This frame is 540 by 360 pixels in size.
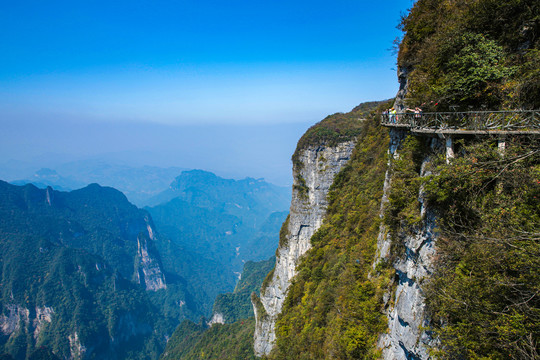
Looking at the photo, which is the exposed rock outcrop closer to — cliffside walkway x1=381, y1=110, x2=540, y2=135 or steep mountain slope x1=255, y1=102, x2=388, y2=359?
steep mountain slope x1=255, y1=102, x2=388, y2=359

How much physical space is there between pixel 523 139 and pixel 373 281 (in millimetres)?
8202

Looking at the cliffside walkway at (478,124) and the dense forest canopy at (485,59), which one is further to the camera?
the dense forest canopy at (485,59)

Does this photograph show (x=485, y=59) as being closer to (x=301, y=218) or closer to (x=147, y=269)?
(x=301, y=218)

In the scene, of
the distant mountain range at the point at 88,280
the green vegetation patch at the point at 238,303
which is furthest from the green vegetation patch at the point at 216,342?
the distant mountain range at the point at 88,280

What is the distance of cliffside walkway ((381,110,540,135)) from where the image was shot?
6270 mm

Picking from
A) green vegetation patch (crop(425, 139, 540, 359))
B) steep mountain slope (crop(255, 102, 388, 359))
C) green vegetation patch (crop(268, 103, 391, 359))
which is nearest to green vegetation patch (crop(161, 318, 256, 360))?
steep mountain slope (crop(255, 102, 388, 359))

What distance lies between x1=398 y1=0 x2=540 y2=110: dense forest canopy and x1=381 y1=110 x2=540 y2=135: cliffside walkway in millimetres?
460

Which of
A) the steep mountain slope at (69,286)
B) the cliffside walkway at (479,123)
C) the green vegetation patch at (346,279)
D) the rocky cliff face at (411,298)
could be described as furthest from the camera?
the steep mountain slope at (69,286)

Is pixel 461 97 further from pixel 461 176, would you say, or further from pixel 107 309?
pixel 107 309

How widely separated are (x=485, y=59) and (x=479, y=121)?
2.06m

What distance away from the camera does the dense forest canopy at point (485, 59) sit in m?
7.05

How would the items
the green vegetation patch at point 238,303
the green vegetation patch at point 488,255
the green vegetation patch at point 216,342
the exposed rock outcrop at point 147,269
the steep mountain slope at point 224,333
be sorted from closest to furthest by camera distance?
the green vegetation patch at point 488,255, the green vegetation patch at point 216,342, the steep mountain slope at point 224,333, the green vegetation patch at point 238,303, the exposed rock outcrop at point 147,269

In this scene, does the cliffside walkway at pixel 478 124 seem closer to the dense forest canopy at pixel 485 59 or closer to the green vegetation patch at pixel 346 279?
the dense forest canopy at pixel 485 59

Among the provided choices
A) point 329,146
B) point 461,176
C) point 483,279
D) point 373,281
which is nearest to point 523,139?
point 461,176
